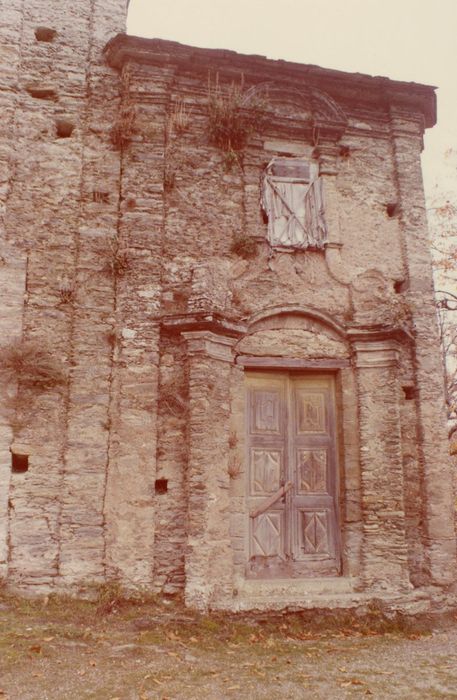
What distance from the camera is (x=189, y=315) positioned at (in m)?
7.26

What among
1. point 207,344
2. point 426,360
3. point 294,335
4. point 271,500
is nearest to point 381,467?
point 271,500

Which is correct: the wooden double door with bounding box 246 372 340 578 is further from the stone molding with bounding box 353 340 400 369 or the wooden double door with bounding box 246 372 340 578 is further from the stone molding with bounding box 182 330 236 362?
the stone molding with bounding box 182 330 236 362

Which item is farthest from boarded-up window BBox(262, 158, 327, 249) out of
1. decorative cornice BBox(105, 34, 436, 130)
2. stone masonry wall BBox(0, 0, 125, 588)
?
stone masonry wall BBox(0, 0, 125, 588)

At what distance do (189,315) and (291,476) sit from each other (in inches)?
92.4

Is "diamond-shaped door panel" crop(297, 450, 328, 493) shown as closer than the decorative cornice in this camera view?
Yes

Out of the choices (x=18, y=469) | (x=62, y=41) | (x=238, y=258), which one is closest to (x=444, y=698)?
(x=18, y=469)

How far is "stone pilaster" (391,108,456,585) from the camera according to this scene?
748 centimetres

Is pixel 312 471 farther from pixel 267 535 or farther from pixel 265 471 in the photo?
pixel 267 535

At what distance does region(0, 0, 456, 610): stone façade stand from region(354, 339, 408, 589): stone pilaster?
0.02 meters

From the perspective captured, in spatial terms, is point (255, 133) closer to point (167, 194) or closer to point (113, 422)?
point (167, 194)

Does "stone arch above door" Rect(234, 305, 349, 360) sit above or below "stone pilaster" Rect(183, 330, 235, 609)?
above

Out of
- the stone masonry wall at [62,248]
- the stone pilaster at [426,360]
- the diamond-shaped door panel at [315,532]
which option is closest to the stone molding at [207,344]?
the stone masonry wall at [62,248]

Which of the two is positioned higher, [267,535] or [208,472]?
[208,472]

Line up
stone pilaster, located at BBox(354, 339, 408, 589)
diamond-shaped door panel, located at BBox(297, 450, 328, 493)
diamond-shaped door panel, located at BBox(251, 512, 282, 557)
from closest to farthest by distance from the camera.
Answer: stone pilaster, located at BBox(354, 339, 408, 589), diamond-shaped door panel, located at BBox(251, 512, 282, 557), diamond-shaped door panel, located at BBox(297, 450, 328, 493)
